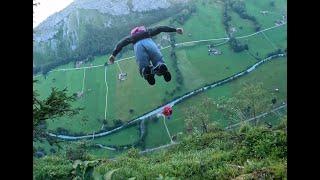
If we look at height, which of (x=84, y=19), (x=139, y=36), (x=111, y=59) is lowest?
(x=111, y=59)

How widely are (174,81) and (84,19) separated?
94cm

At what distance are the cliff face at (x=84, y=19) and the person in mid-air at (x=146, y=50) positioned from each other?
10 cm

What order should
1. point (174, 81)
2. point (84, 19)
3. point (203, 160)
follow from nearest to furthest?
point (203, 160) → point (174, 81) → point (84, 19)

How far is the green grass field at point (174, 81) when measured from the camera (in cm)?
370

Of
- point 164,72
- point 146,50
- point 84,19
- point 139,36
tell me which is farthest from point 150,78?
point 84,19

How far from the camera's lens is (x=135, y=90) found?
147 inches

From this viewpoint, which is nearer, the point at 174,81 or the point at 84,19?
the point at 174,81

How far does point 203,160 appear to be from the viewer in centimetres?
360

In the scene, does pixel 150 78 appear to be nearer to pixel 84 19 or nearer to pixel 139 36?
pixel 139 36

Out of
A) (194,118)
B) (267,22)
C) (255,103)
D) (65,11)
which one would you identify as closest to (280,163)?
(255,103)

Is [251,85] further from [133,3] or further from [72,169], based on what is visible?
[72,169]

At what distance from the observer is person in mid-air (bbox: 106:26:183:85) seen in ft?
12.2

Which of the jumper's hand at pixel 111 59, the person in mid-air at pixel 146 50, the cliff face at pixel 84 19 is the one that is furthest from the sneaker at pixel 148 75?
the cliff face at pixel 84 19

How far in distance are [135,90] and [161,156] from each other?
59cm
